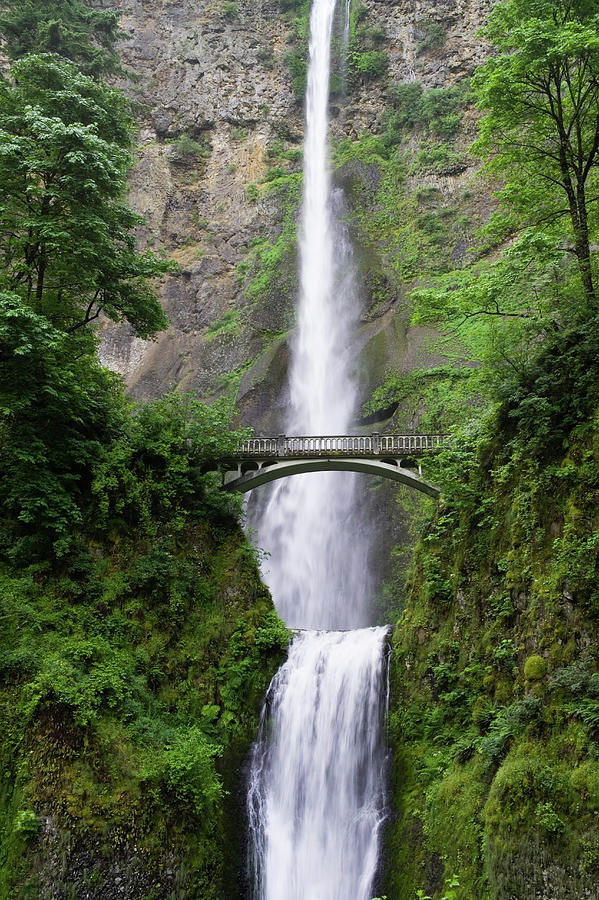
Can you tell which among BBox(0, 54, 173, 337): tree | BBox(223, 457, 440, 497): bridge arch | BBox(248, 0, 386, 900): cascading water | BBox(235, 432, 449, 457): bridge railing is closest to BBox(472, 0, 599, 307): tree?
BBox(235, 432, 449, 457): bridge railing

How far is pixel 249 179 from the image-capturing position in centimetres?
3638

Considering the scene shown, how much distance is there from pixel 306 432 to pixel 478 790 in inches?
704

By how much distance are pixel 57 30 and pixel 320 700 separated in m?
18.4

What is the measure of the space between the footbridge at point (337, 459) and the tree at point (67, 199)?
4.87m

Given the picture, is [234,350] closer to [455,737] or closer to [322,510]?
[322,510]

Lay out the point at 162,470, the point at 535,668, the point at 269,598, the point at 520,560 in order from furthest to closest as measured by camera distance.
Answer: the point at 269,598, the point at 162,470, the point at 520,560, the point at 535,668

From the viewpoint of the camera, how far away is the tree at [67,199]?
37.5 feet

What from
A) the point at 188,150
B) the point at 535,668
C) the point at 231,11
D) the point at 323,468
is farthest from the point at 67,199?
the point at 231,11

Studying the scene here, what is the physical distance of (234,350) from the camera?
29922 millimetres

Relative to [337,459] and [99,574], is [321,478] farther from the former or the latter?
[99,574]

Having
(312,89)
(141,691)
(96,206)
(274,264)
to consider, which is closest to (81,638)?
(141,691)

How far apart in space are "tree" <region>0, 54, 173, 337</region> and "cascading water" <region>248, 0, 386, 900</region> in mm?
8864

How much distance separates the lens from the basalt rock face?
28500 mm

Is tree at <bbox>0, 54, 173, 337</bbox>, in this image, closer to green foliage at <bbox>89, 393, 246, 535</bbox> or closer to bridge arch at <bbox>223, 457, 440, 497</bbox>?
green foliage at <bbox>89, 393, 246, 535</bbox>
